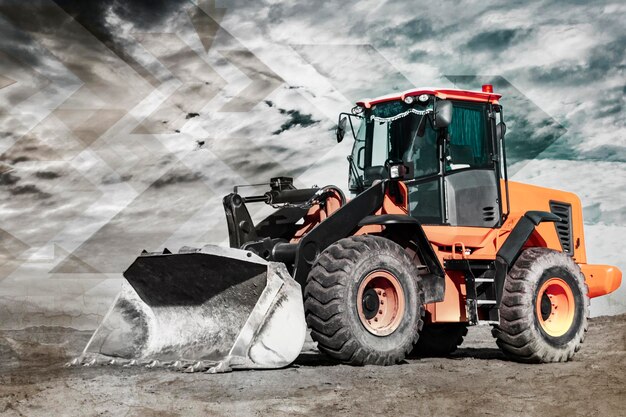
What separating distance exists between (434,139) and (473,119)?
0.87 m

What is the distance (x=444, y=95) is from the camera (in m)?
9.37

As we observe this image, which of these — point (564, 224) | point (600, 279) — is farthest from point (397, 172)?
point (600, 279)

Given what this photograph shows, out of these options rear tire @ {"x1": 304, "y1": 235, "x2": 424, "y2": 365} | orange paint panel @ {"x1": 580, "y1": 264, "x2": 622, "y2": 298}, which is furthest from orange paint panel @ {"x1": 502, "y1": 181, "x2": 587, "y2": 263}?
rear tire @ {"x1": 304, "y1": 235, "x2": 424, "y2": 365}

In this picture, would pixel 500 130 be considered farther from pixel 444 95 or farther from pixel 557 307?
pixel 557 307

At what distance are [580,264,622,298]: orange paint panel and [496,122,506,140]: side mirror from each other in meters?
2.37

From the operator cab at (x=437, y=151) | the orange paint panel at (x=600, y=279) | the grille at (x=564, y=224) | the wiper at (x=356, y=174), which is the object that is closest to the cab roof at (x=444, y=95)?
the operator cab at (x=437, y=151)

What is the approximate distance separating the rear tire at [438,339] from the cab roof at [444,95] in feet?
9.76

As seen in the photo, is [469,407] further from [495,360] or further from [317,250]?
[495,360]

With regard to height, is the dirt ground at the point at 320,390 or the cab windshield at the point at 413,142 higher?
the cab windshield at the point at 413,142

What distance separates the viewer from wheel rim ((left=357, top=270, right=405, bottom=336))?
791cm

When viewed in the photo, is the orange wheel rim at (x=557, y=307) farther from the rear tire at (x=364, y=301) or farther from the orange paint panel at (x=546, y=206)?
the rear tire at (x=364, y=301)

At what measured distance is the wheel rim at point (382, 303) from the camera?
7.91 metres

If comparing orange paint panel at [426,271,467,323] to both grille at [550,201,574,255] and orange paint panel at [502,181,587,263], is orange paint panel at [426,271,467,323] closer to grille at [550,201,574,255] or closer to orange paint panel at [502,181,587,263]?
orange paint panel at [502,181,587,263]

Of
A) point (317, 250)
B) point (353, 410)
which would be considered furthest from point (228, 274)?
point (353, 410)
